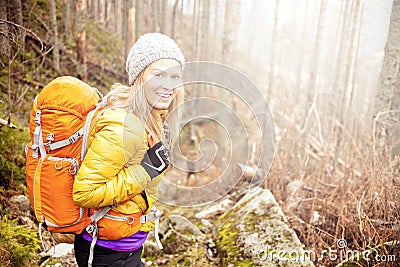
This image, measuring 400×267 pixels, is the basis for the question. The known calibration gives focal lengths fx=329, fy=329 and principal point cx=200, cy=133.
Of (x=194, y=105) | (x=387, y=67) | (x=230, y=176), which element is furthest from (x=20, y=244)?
(x=194, y=105)

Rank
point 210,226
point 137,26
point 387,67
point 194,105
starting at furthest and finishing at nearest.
→ point 194,105, point 137,26, point 387,67, point 210,226

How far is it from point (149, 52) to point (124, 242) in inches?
48.4

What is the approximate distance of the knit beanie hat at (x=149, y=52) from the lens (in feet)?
6.89

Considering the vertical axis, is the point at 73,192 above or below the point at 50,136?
below

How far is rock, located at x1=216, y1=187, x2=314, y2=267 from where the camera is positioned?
3.33 metres

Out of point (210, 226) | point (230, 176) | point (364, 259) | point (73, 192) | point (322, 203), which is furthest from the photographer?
point (230, 176)

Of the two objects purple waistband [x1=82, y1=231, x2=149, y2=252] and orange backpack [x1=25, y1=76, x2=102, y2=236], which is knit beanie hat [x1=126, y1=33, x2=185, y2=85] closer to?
orange backpack [x1=25, y1=76, x2=102, y2=236]

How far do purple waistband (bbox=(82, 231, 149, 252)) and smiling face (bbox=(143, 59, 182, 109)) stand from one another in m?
0.87

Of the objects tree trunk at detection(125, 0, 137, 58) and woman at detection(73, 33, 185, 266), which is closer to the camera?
woman at detection(73, 33, 185, 266)

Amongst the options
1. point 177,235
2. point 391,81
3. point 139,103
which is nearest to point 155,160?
point 139,103

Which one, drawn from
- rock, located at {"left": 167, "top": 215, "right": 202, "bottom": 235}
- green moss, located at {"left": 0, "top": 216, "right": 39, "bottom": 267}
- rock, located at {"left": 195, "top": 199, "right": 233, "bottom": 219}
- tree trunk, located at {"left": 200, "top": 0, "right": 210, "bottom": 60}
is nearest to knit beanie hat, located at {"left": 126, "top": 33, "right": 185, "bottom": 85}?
green moss, located at {"left": 0, "top": 216, "right": 39, "bottom": 267}

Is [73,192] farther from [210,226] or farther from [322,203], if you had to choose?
[322,203]

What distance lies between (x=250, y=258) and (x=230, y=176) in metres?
3.80

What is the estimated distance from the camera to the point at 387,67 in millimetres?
5090
